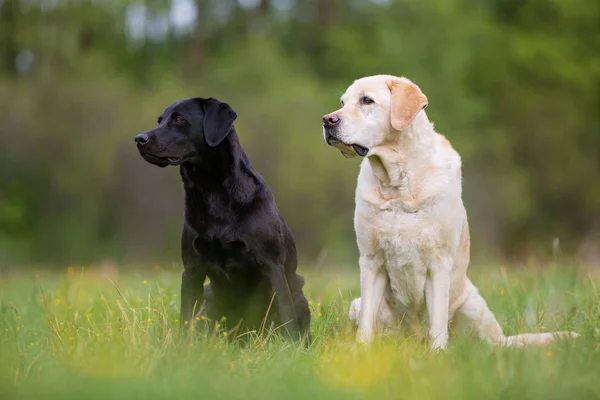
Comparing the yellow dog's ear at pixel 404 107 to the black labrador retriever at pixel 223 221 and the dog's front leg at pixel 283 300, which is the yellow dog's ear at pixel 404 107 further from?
the dog's front leg at pixel 283 300

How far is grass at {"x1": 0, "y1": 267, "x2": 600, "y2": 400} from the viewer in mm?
3139

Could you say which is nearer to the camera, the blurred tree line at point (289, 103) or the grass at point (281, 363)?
the grass at point (281, 363)

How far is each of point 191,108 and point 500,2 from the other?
22.3 metres

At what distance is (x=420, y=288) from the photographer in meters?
4.64

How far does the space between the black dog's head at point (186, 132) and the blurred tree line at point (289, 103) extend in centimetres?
1259

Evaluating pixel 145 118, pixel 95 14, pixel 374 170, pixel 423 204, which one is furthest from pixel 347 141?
pixel 95 14

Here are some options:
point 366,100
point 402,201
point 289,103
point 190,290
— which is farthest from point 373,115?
point 289,103

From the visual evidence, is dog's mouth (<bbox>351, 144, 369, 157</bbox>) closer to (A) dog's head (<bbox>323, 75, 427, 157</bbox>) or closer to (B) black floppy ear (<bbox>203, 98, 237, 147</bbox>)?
(A) dog's head (<bbox>323, 75, 427, 157</bbox>)

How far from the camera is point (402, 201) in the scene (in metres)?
4.56

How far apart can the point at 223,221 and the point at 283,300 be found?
0.59 m

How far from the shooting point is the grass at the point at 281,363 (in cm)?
314

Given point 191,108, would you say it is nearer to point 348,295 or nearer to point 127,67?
point 348,295

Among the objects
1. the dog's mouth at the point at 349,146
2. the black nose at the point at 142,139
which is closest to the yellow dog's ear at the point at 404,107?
the dog's mouth at the point at 349,146

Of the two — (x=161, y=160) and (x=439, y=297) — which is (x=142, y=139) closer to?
(x=161, y=160)
